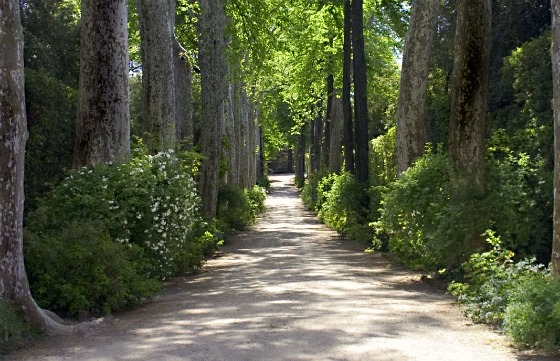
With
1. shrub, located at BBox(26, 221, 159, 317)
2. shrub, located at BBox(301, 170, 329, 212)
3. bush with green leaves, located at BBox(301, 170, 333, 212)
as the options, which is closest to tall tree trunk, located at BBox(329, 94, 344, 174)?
bush with green leaves, located at BBox(301, 170, 333, 212)

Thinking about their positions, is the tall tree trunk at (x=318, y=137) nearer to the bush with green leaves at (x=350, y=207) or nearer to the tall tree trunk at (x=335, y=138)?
the tall tree trunk at (x=335, y=138)

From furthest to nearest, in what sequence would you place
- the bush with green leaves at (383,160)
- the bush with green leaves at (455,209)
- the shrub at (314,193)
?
the shrub at (314,193)
the bush with green leaves at (383,160)
the bush with green leaves at (455,209)

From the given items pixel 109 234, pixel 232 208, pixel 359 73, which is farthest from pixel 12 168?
pixel 232 208

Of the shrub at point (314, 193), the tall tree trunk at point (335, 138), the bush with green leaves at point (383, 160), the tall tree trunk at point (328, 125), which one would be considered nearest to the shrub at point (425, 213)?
the bush with green leaves at point (383, 160)

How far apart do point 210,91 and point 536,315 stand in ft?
57.5

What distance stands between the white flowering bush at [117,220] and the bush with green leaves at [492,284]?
14.8 feet

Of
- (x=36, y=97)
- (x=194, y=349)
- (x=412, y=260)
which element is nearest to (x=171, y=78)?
(x=36, y=97)

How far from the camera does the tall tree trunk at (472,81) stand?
14539 millimetres

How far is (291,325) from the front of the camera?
10.1 m

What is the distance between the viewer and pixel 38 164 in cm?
1938

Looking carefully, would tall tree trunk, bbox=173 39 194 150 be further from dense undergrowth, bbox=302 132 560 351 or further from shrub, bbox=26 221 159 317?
shrub, bbox=26 221 159 317

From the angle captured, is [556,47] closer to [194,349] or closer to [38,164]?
[194,349]

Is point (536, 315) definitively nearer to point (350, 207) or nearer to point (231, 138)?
point (350, 207)

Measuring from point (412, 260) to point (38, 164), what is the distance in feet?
28.8
